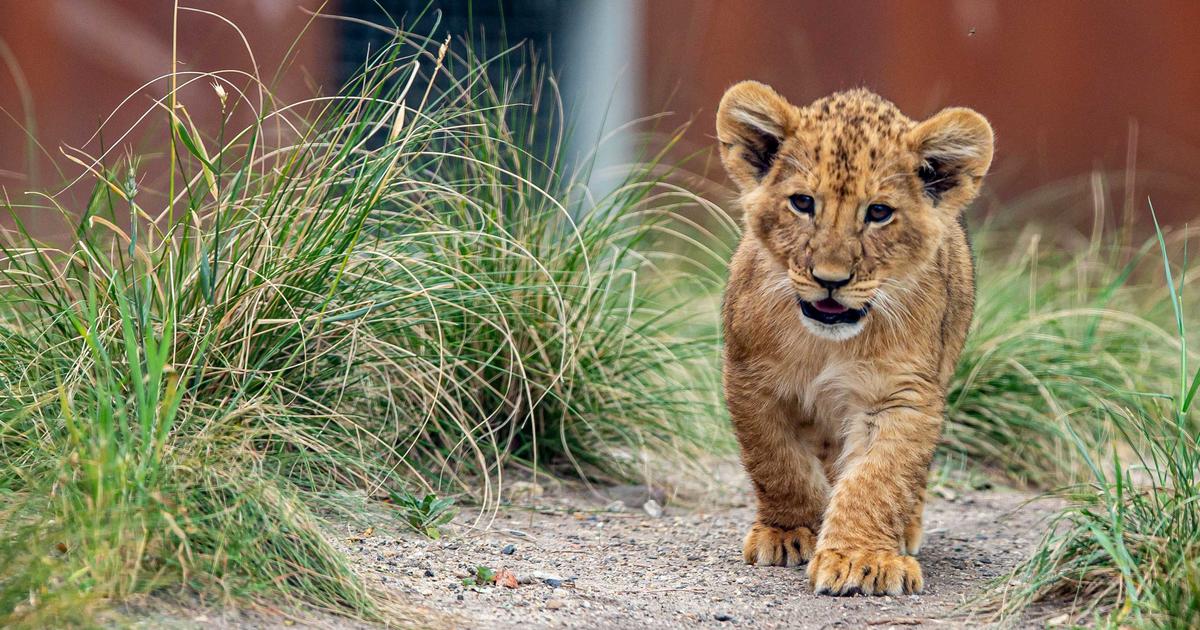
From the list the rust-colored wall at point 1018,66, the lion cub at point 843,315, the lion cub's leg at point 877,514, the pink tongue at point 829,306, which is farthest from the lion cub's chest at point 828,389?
the rust-colored wall at point 1018,66

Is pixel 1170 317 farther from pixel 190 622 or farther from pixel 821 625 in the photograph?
pixel 190 622

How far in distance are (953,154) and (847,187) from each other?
395 mm

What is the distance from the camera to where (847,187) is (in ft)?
12.0

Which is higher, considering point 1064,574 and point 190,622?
point 1064,574

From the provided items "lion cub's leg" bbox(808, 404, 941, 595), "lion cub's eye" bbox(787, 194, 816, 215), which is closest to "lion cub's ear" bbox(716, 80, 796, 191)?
"lion cub's eye" bbox(787, 194, 816, 215)

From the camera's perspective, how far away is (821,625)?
342 cm

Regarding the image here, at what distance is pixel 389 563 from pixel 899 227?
5.56ft

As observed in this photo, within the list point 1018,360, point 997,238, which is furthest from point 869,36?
point 1018,360

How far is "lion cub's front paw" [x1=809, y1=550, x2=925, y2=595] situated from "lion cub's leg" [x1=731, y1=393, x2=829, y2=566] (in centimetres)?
36

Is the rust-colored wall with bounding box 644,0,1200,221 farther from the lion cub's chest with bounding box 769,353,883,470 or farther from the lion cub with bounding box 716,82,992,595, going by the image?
the lion cub's chest with bounding box 769,353,883,470

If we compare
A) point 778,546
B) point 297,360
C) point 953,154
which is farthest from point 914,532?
point 297,360

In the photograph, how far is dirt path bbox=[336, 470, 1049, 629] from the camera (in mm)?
3410

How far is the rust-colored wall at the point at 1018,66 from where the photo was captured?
9508mm

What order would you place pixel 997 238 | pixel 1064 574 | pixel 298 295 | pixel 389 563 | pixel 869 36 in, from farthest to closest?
pixel 869 36
pixel 997 238
pixel 298 295
pixel 389 563
pixel 1064 574
